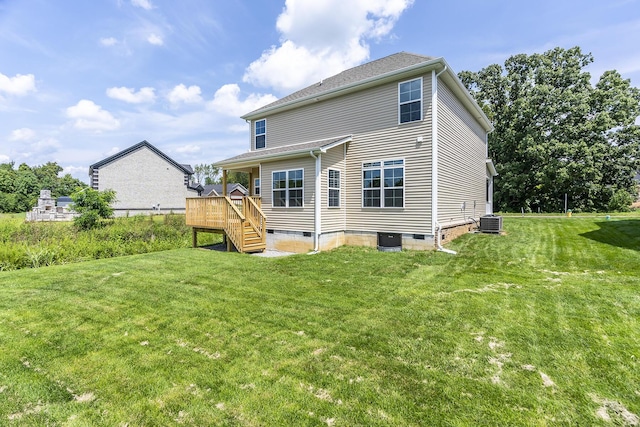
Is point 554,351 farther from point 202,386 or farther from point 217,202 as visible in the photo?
point 217,202

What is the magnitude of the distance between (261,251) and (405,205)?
538cm

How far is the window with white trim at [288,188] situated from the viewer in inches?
410

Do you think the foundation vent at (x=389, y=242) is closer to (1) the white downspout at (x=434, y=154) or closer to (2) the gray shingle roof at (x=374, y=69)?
(1) the white downspout at (x=434, y=154)

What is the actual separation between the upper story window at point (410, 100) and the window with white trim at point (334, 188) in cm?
292

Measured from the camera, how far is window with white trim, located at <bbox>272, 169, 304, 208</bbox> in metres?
10.4

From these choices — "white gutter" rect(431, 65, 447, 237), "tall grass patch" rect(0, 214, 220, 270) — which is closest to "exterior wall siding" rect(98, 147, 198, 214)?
"tall grass patch" rect(0, 214, 220, 270)

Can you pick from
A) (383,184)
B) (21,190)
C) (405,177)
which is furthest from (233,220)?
(21,190)

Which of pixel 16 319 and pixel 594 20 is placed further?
pixel 594 20

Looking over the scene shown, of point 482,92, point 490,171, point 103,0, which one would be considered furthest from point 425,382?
point 482,92

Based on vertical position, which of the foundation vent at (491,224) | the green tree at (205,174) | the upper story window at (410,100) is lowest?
the foundation vent at (491,224)

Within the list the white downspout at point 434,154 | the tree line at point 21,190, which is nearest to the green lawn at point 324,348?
the white downspout at point 434,154

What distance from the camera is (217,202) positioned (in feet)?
35.2

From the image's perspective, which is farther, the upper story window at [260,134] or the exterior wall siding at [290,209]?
the upper story window at [260,134]

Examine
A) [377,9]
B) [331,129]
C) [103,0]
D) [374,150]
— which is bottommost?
[374,150]
